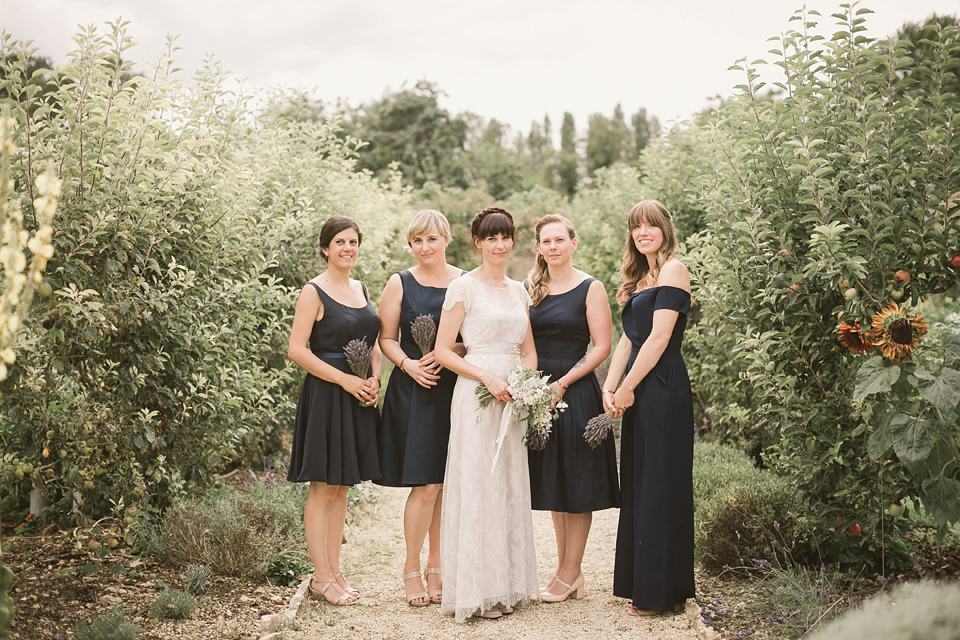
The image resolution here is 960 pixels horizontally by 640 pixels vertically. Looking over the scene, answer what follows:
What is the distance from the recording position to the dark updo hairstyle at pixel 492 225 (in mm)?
4320

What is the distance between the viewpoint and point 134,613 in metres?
3.92

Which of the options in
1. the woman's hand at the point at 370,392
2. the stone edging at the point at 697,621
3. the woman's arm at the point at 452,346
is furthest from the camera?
the woman's hand at the point at 370,392

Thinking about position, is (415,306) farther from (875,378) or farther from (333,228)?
(875,378)

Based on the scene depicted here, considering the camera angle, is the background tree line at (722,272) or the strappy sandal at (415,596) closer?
the background tree line at (722,272)

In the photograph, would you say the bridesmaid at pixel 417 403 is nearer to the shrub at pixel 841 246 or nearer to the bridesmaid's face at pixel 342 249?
the bridesmaid's face at pixel 342 249

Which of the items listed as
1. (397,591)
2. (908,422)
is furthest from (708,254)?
(397,591)

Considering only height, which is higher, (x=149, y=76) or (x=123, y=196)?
(x=149, y=76)

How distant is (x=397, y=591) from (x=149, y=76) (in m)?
3.57

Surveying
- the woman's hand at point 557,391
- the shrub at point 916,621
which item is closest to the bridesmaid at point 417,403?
the woman's hand at point 557,391

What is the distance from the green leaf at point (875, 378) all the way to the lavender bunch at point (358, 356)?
8.55ft

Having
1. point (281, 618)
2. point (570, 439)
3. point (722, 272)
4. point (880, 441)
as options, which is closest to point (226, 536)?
point (281, 618)

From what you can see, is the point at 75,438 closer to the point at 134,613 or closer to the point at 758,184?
the point at 134,613

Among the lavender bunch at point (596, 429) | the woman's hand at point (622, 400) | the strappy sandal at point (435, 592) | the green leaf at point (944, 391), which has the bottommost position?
the strappy sandal at point (435, 592)

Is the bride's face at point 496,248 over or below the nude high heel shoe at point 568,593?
over
